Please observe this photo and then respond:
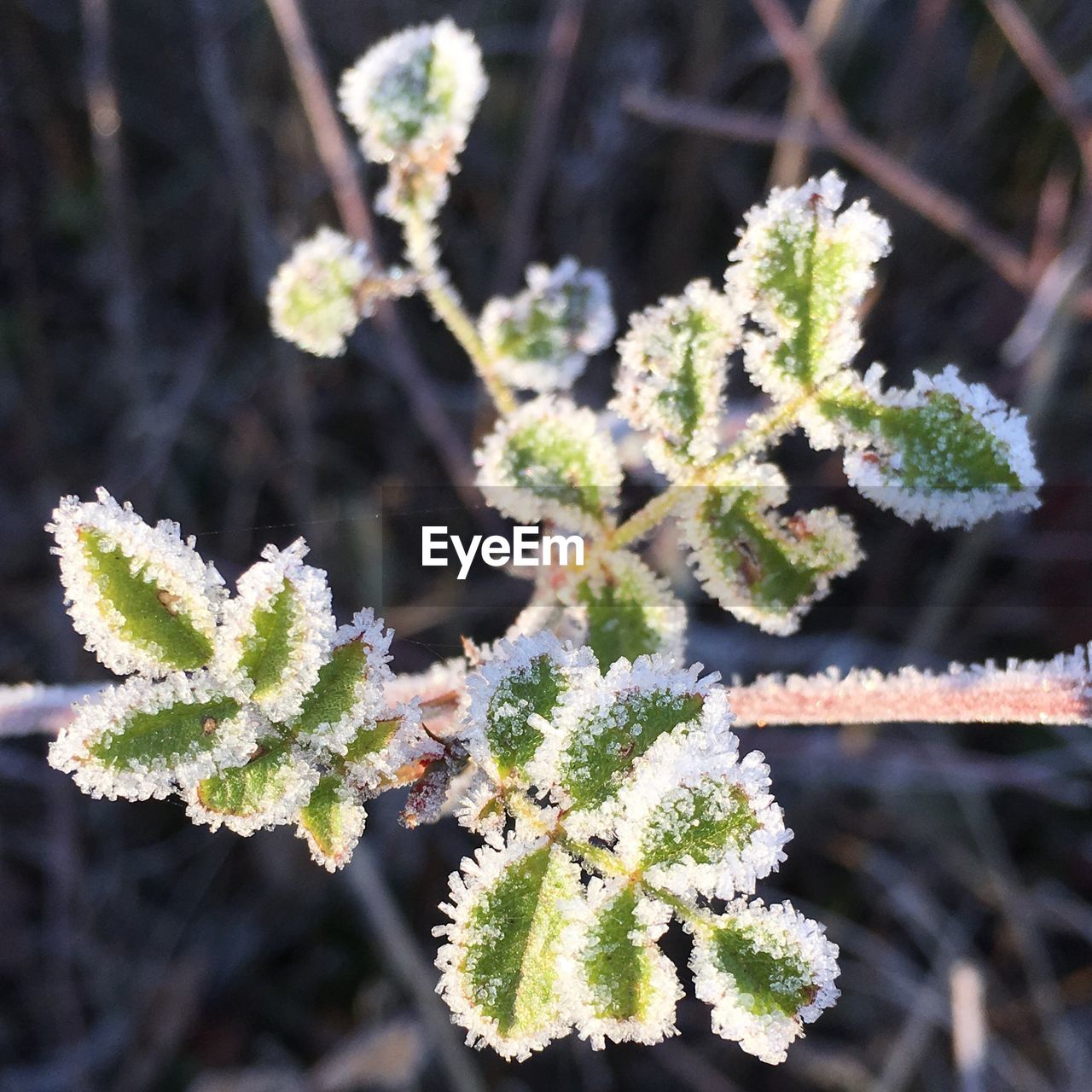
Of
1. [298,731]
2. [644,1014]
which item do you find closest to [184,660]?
[298,731]

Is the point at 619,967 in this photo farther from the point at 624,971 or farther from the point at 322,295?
the point at 322,295

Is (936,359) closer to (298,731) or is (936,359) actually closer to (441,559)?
(441,559)

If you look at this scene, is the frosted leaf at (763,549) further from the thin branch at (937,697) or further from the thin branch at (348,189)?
the thin branch at (348,189)

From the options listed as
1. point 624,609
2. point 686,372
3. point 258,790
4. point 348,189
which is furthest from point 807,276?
point 348,189

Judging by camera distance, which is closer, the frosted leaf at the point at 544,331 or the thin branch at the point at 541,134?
the frosted leaf at the point at 544,331

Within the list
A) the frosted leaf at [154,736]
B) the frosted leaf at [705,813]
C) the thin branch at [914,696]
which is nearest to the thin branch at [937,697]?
the thin branch at [914,696]

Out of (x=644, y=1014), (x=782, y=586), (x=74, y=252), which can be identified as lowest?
(x=644, y=1014)

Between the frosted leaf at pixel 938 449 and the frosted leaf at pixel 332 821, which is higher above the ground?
the frosted leaf at pixel 938 449
